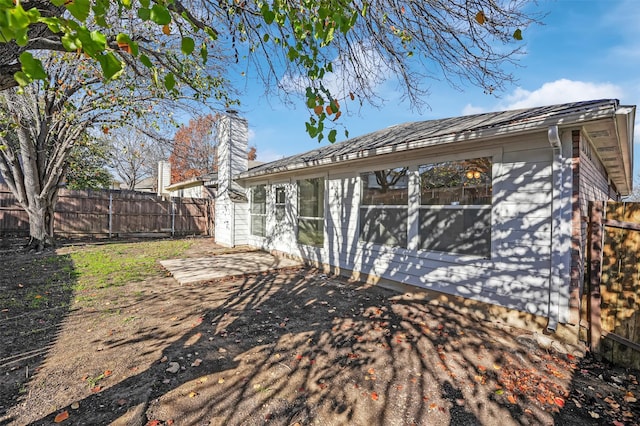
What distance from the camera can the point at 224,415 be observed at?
2.23m

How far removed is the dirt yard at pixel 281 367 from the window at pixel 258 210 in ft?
17.0

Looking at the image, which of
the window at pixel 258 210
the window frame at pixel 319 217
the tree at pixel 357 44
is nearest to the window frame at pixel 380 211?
the window frame at pixel 319 217

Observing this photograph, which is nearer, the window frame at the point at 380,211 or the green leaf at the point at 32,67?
the green leaf at the point at 32,67

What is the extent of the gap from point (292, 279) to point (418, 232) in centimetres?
284

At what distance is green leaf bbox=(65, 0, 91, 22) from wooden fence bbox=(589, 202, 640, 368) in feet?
15.7

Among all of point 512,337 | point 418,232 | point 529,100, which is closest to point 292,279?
point 418,232

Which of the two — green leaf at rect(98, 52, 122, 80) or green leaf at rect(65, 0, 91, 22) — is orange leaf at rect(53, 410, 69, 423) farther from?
green leaf at rect(65, 0, 91, 22)

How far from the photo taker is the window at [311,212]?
24.6ft

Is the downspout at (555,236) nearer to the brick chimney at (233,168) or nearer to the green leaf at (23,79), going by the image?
the green leaf at (23,79)

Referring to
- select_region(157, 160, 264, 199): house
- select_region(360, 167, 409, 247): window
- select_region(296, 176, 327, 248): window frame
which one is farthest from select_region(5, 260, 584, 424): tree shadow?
select_region(157, 160, 264, 199): house

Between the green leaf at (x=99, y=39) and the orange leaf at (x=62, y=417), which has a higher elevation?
the green leaf at (x=99, y=39)

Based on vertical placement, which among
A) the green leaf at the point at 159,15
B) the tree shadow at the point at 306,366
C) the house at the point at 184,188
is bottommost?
the tree shadow at the point at 306,366

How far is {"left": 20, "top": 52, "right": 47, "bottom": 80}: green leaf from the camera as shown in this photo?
4.02 feet

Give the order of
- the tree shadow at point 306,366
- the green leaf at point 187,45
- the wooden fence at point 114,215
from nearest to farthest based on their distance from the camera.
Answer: the green leaf at point 187,45 < the tree shadow at point 306,366 < the wooden fence at point 114,215
